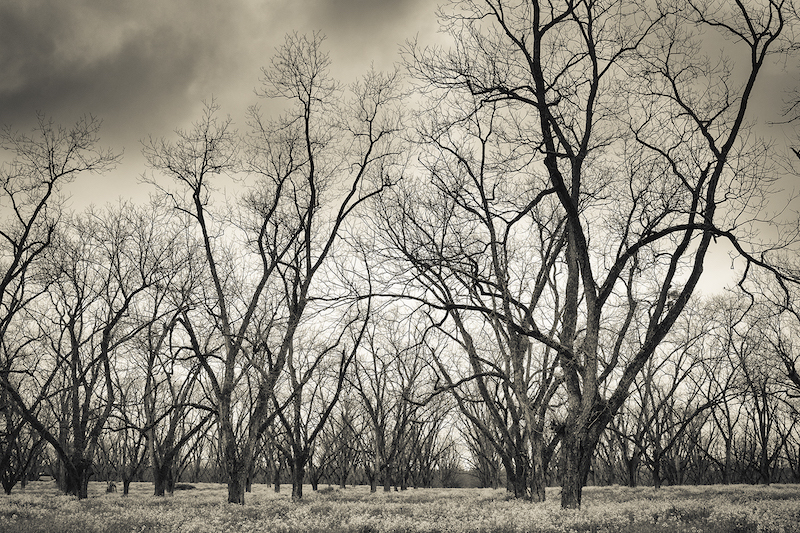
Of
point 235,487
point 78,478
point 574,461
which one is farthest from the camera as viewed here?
point 78,478

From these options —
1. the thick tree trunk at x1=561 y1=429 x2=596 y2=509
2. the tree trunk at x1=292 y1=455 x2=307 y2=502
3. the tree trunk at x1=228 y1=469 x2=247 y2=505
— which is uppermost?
the thick tree trunk at x1=561 y1=429 x2=596 y2=509

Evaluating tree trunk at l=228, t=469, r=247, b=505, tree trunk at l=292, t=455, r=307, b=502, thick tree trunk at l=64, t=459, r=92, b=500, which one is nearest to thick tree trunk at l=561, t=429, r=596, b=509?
tree trunk at l=228, t=469, r=247, b=505

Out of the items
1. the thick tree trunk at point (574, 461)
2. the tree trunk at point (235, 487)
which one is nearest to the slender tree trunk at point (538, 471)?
the thick tree trunk at point (574, 461)

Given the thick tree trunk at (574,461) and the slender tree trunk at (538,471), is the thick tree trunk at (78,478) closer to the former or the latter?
the slender tree trunk at (538,471)

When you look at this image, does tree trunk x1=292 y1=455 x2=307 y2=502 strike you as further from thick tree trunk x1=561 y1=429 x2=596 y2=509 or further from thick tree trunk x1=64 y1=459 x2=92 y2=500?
thick tree trunk x1=561 y1=429 x2=596 y2=509

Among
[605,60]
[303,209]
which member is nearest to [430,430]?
[303,209]

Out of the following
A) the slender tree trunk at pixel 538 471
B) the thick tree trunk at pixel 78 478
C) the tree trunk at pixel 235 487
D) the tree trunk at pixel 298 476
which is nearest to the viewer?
the slender tree trunk at pixel 538 471

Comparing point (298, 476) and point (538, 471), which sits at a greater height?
point (538, 471)

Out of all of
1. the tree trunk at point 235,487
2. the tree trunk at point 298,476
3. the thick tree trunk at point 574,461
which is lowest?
the tree trunk at point 298,476

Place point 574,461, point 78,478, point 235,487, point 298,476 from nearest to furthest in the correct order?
point 574,461 → point 235,487 → point 78,478 → point 298,476

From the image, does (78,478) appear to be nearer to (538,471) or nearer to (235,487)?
(235,487)

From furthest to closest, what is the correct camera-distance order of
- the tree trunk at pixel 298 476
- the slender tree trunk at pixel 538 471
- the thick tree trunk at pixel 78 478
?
the tree trunk at pixel 298 476
the thick tree trunk at pixel 78 478
the slender tree trunk at pixel 538 471

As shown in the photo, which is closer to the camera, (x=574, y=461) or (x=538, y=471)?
(x=574, y=461)

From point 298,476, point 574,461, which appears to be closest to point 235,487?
point 298,476
